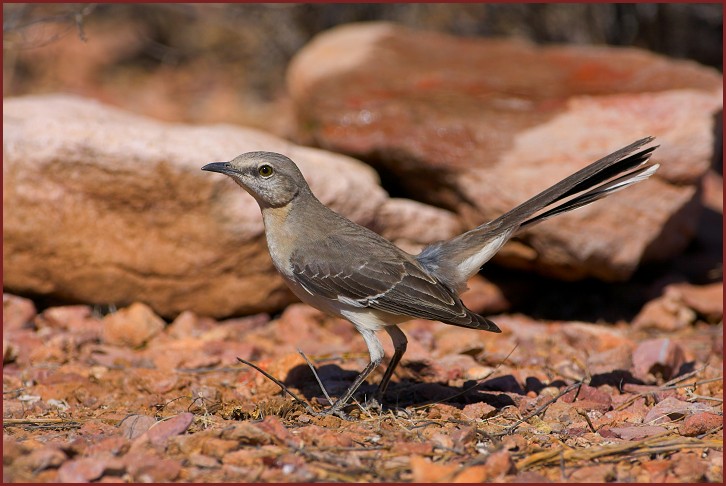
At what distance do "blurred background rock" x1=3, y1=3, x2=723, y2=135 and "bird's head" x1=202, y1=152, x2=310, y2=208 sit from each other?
22.0ft

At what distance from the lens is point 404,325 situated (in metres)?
Answer: 7.84

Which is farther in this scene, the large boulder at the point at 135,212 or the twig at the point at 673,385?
the large boulder at the point at 135,212

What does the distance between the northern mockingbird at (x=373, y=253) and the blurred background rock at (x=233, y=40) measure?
677 centimetres

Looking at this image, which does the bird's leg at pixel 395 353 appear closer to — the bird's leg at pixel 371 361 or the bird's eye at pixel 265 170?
the bird's leg at pixel 371 361

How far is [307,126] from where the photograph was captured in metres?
9.08

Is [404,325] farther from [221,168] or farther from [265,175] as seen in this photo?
[221,168]

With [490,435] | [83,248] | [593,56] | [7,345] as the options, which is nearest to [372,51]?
[593,56]

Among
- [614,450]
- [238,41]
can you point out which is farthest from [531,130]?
[238,41]

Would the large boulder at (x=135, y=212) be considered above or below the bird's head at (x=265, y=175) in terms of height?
below

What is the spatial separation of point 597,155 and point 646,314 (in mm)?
1697

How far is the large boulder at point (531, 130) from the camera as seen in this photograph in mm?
7863

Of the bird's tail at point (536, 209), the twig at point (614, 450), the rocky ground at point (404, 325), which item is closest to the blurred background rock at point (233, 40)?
the rocky ground at point (404, 325)

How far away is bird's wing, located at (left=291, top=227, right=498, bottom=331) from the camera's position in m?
5.41

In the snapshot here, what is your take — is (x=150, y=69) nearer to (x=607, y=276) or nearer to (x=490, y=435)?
(x=607, y=276)
